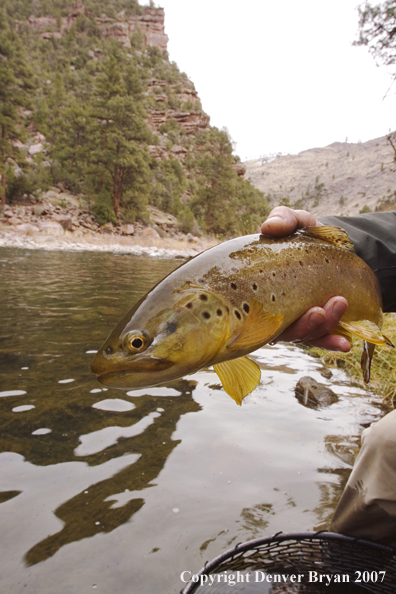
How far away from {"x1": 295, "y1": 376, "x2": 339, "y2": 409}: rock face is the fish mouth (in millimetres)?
3215

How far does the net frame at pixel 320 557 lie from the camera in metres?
1.75

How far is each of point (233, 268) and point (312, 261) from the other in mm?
520

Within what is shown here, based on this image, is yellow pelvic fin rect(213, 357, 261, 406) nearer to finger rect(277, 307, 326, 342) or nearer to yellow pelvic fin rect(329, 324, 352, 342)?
finger rect(277, 307, 326, 342)

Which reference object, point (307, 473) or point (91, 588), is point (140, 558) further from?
point (307, 473)

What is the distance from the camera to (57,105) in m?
57.1

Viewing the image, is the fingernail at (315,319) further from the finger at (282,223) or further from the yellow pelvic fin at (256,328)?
the finger at (282,223)

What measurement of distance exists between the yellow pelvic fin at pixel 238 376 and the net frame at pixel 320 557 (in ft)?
2.25

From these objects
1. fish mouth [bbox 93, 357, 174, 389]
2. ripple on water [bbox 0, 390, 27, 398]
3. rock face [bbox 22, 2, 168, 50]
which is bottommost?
ripple on water [bbox 0, 390, 27, 398]

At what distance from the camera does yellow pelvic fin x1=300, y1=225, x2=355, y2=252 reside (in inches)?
82.9

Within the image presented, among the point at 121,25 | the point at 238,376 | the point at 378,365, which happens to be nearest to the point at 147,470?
the point at 238,376

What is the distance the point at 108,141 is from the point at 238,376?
41.4 metres

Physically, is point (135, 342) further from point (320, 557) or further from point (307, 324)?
point (320, 557)

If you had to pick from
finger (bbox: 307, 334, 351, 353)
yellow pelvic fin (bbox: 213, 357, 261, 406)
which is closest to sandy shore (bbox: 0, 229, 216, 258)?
finger (bbox: 307, 334, 351, 353)

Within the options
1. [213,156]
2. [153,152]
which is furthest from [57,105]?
[213,156]
